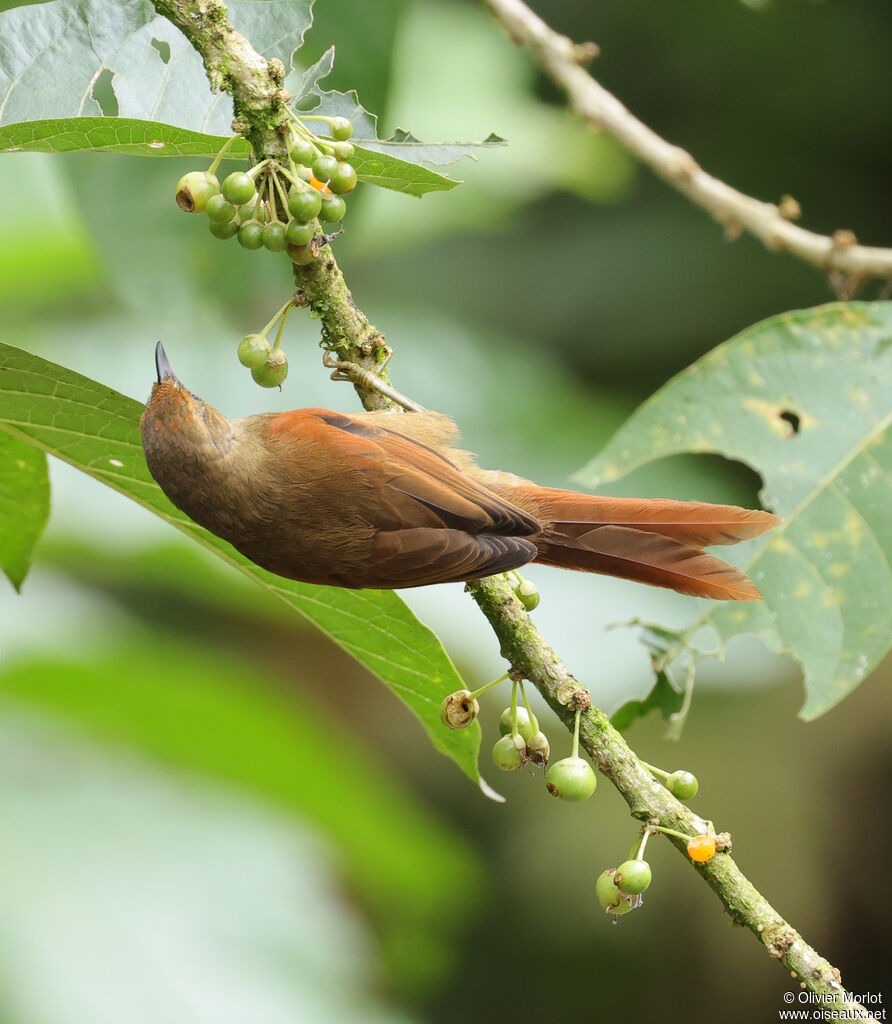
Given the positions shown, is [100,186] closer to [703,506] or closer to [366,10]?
[366,10]

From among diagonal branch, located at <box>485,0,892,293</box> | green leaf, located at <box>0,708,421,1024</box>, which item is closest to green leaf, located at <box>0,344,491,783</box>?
green leaf, located at <box>0,708,421,1024</box>

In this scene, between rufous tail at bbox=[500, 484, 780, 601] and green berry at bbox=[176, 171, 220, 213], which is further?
rufous tail at bbox=[500, 484, 780, 601]

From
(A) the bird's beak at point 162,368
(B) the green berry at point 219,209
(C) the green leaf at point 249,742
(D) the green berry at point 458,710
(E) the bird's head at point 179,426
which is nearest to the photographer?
(B) the green berry at point 219,209

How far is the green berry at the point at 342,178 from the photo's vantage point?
192cm

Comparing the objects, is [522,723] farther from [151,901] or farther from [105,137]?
[151,901]

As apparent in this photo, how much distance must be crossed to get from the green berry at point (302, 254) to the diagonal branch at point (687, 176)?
1.51 meters

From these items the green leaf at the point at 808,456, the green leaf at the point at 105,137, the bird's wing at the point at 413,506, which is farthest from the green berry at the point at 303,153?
the green leaf at the point at 808,456

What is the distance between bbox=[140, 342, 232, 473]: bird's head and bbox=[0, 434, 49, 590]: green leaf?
0.23m

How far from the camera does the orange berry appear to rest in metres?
1.73

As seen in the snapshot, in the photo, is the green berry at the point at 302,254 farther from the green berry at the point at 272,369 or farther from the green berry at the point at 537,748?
the green berry at the point at 537,748

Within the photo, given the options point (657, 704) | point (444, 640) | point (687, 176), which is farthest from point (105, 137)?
point (444, 640)

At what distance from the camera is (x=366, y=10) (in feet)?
10.6

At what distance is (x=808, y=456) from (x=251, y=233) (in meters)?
1.68

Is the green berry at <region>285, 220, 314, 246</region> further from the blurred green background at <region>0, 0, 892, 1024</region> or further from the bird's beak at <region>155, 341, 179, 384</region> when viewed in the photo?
the blurred green background at <region>0, 0, 892, 1024</region>
